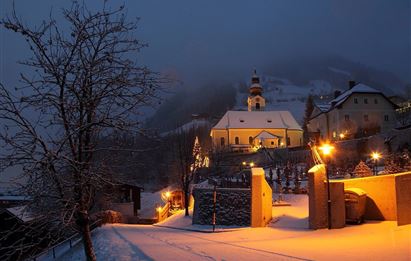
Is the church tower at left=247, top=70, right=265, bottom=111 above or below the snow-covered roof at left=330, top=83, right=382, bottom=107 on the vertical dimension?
above

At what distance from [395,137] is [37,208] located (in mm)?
36872

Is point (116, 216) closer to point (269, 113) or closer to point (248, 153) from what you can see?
point (248, 153)

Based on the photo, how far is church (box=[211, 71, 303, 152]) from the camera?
79000 mm

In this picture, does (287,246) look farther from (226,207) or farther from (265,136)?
(265,136)

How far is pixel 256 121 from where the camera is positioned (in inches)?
3282

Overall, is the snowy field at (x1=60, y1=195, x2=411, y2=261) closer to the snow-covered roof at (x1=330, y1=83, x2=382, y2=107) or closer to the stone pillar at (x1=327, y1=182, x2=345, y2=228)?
the stone pillar at (x1=327, y1=182, x2=345, y2=228)

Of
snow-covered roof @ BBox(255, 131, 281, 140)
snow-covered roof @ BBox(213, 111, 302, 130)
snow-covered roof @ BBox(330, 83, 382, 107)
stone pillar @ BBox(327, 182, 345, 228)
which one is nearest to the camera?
stone pillar @ BBox(327, 182, 345, 228)

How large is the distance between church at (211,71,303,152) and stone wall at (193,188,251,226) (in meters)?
52.6

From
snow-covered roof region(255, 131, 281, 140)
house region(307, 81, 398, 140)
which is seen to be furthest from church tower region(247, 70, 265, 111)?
house region(307, 81, 398, 140)

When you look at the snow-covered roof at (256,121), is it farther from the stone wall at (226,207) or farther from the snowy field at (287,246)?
the snowy field at (287,246)

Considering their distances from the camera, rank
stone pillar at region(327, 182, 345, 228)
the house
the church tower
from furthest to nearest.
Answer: the church tower, the house, stone pillar at region(327, 182, 345, 228)

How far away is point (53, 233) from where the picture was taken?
9.30 meters

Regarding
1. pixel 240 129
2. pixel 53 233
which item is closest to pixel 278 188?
pixel 53 233

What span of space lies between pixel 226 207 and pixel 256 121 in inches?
2464
